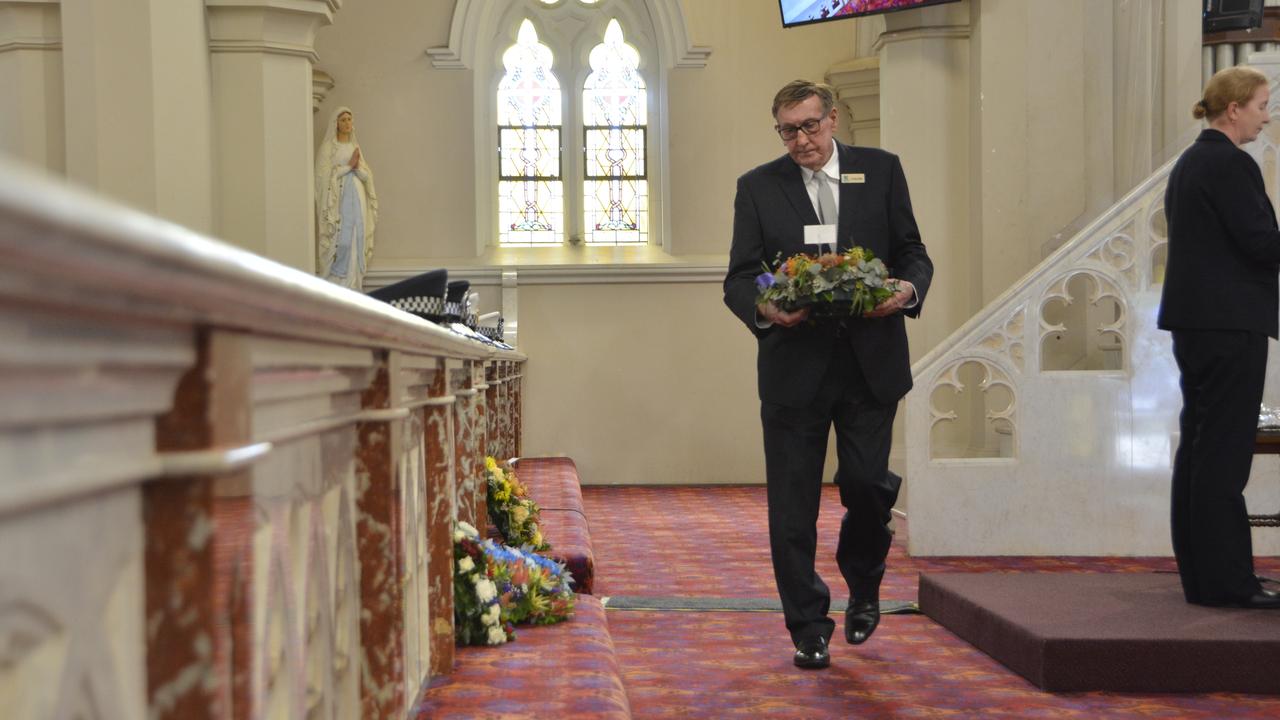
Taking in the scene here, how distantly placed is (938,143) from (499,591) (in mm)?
6410

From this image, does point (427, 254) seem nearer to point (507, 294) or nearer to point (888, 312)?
point (507, 294)

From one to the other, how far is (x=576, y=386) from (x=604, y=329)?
1.78 feet

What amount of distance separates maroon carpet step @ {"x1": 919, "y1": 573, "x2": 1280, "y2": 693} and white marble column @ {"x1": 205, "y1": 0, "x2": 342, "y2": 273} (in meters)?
5.18

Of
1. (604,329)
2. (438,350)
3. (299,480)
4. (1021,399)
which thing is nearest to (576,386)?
(604,329)

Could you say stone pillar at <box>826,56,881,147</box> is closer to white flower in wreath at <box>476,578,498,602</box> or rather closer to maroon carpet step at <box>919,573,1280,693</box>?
maroon carpet step at <box>919,573,1280,693</box>

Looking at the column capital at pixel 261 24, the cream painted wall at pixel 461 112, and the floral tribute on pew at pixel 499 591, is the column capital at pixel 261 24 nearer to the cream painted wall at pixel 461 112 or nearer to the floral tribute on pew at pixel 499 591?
the cream painted wall at pixel 461 112

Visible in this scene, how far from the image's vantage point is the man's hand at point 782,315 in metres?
3.73

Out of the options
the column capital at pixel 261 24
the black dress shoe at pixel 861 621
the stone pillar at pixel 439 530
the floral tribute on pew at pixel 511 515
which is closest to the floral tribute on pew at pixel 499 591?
the stone pillar at pixel 439 530

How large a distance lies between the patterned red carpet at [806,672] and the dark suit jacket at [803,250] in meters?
0.81

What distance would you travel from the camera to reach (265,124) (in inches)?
319

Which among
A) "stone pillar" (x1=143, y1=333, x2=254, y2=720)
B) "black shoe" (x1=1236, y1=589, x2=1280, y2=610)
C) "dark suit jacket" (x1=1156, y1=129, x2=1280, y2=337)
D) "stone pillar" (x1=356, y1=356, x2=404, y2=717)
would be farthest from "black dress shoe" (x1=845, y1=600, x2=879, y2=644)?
"stone pillar" (x1=143, y1=333, x2=254, y2=720)

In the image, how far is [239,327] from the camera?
102cm

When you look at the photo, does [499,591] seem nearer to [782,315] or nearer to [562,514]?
[782,315]

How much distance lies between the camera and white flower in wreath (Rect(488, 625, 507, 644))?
306 cm
